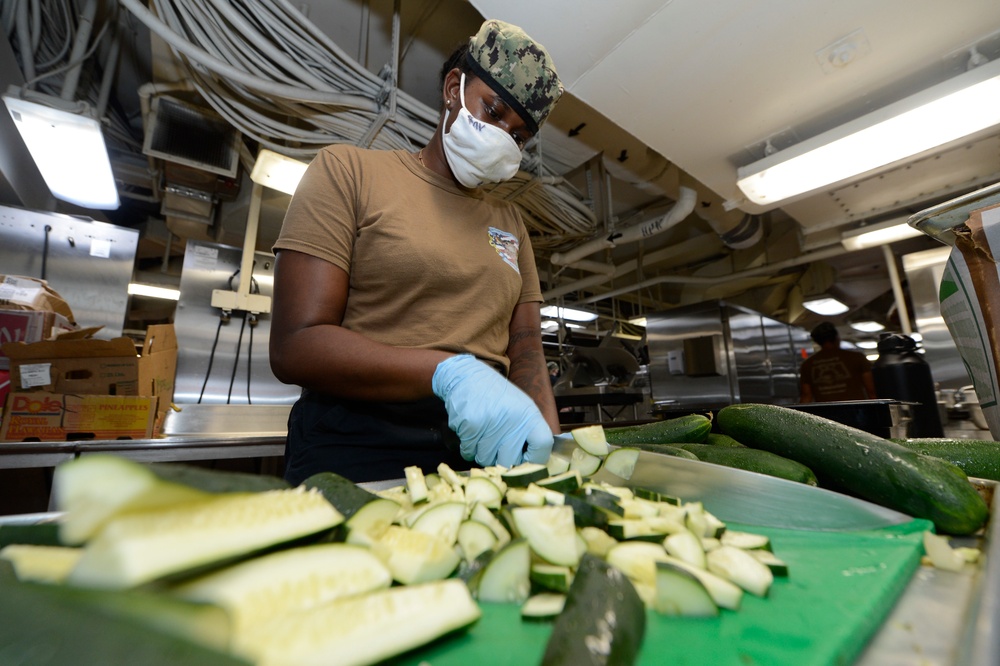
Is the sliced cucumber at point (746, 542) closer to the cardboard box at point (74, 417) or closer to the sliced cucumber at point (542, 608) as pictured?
the sliced cucumber at point (542, 608)

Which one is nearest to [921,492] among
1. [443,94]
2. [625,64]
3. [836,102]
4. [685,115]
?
[443,94]

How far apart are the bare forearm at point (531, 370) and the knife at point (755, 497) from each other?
2.08 ft

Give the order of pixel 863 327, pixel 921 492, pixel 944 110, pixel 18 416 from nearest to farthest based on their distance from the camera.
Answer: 1. pixel 921 492
2. pixel 18 416
3. pixel 944 110
4. pixel 863 327

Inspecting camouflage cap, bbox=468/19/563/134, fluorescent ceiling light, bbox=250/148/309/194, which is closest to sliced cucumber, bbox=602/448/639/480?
camouflage cap, bbox=468/19/563/134

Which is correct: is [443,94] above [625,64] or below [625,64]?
below

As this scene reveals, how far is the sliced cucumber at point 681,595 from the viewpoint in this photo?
1.33 ft

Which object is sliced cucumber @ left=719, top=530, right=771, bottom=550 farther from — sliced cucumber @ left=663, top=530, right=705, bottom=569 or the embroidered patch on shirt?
the embroidered patch on shirt

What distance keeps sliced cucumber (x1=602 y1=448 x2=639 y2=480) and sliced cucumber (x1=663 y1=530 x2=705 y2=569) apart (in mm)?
272

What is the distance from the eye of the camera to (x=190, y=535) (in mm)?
299

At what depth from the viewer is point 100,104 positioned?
9.57ft

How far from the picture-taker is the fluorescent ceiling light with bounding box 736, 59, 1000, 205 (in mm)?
2361

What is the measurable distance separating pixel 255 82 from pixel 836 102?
3.30 meters

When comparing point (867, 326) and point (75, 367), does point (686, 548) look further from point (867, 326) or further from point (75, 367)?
point (867, 326)

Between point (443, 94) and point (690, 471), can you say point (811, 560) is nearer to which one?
point (690, 471)
